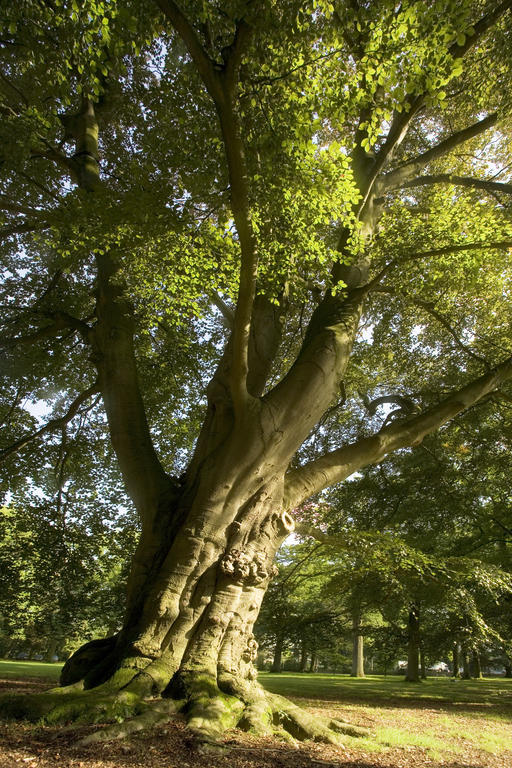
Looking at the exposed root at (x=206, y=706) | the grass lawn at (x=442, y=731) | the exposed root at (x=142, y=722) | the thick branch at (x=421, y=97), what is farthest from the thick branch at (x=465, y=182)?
the exposed root at (x=142, y=722)

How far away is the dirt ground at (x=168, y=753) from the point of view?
9.20ft

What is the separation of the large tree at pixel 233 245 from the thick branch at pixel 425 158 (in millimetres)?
40

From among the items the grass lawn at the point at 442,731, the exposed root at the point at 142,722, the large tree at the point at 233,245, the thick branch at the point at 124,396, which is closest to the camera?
the exposed root at the point at 142,722

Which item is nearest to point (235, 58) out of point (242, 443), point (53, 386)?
point (242, 443)

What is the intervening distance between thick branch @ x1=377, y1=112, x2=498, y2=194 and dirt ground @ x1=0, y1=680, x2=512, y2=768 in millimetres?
7377

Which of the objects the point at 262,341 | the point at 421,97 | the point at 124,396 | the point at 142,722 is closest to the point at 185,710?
the point at 142,722

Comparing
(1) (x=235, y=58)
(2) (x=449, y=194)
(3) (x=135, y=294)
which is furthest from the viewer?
(3) (x=135, y=294)

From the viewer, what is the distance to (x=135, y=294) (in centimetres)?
681

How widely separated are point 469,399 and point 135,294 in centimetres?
517

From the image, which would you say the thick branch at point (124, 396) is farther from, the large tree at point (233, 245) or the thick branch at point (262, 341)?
the thick branch at point (262, 341)

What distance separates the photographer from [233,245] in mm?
5965

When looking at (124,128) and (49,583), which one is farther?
(124,128)

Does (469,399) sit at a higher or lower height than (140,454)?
higher

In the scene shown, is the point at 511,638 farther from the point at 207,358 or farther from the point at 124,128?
the point at 124,128
